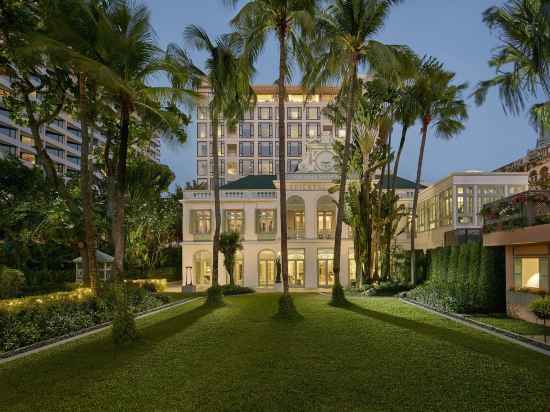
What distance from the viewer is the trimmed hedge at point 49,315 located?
12.0 metres

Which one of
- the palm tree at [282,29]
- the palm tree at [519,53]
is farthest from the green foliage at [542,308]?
the palm tree at [282,29]

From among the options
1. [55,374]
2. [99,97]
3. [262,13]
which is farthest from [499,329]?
[99,97]

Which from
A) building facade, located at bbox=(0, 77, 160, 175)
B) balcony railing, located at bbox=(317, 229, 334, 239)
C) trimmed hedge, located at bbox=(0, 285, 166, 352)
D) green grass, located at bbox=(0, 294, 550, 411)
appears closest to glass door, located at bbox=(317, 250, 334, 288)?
balcony railing, located at bbox=(317, 229, 334, 239)

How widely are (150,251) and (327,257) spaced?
23682 mm

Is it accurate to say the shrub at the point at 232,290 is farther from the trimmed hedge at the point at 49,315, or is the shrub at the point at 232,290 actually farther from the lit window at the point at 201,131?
the lit window at the point at 201,131

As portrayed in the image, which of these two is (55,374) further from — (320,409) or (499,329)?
(499,329)

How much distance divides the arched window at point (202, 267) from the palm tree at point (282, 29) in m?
26.8

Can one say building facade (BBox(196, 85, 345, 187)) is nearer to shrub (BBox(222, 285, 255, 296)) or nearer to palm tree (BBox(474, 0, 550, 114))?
shrub (BBox(222, 285, 255, 296))

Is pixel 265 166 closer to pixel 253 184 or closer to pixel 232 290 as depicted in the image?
pixel 253 184

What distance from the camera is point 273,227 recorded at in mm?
43000

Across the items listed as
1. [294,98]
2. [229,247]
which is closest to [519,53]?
[229,247]

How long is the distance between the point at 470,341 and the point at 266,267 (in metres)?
31.8

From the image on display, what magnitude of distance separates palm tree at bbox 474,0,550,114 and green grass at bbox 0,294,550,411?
7.66 metres

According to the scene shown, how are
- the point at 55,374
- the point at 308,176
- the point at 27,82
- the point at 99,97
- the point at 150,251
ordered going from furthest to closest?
the point at 150,251, the point at 308,176, the point at 99,97, the point at 27,82, the point at 55,374
